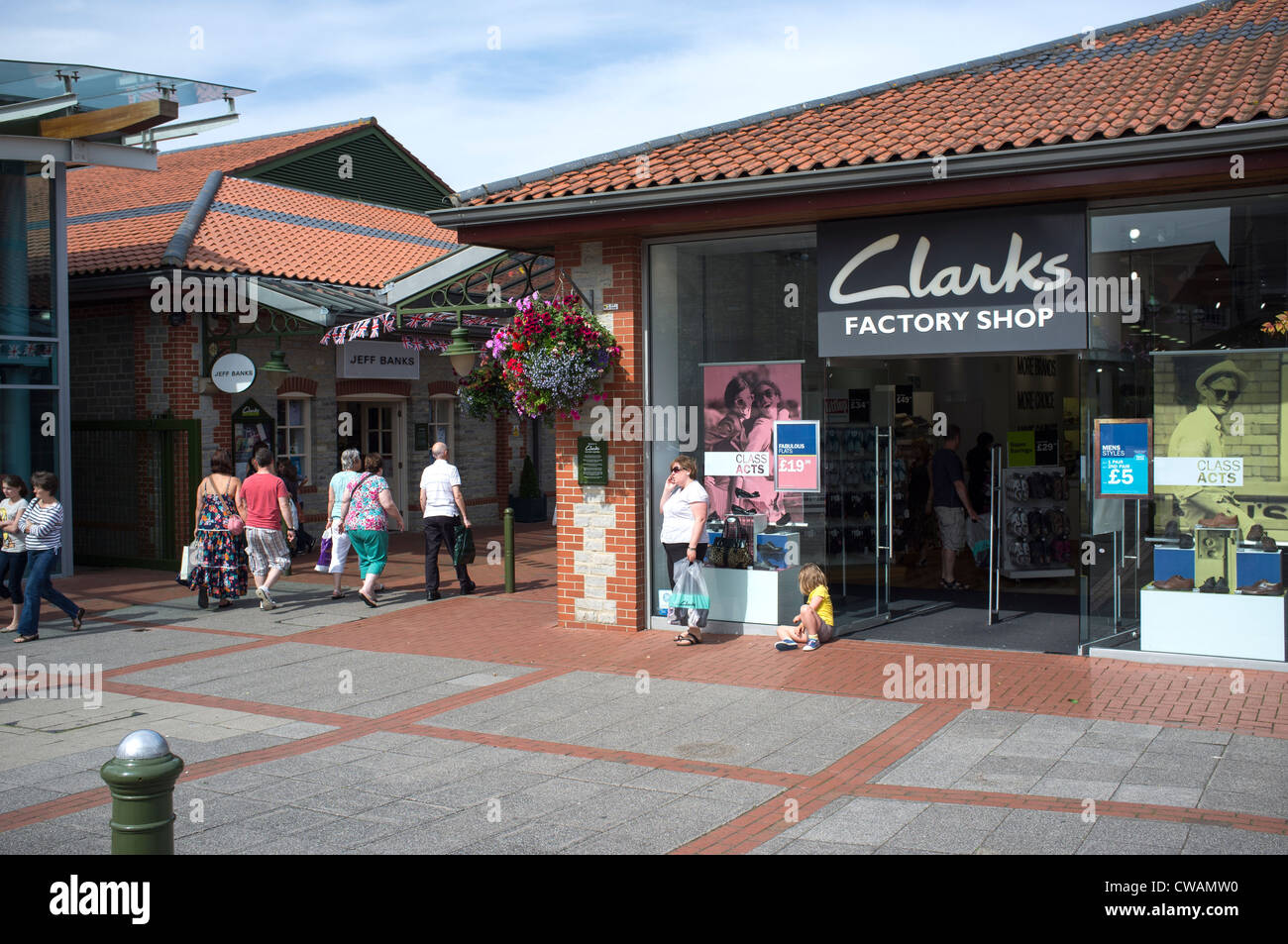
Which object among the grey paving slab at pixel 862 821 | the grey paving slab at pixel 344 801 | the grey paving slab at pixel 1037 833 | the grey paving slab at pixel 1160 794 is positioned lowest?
the grey paving slab at pixel 344 801

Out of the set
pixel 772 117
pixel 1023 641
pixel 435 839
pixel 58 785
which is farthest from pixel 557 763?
pixel 772 117

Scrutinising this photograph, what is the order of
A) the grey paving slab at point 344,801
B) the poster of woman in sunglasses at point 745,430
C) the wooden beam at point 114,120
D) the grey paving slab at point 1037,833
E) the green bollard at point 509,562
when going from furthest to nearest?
the wooden beam at point 114,120 → the green bollard at point 509,562 → the poster of woman in sunglasses at point 745,430 → the grey paving slab at point 344,801 → the grey paving slab at point 1037,833

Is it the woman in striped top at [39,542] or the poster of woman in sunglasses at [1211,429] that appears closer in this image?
the poster of woman in sunglasses at [1211,429]

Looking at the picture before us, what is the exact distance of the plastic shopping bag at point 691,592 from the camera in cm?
1072

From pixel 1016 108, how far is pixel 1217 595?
14.6ft

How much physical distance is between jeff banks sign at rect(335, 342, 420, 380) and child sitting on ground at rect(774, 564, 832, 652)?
1134cm

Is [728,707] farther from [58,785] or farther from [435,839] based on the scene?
[58,785]

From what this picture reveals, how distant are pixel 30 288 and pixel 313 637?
7859 millimetres

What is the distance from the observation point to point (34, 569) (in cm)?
1136

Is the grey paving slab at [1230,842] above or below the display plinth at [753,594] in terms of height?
below

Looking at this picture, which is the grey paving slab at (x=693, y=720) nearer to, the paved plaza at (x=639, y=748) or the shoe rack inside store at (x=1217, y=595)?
the paved plaza at (x=639, y=748)

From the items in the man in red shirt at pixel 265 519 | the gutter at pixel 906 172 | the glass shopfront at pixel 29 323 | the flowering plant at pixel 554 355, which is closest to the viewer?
the gutter at pixel 906 172

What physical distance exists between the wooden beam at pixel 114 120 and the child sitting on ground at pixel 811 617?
979 cm

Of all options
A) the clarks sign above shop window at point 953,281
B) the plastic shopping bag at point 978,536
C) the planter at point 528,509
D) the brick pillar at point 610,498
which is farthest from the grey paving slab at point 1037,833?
the planter at point 528,509
